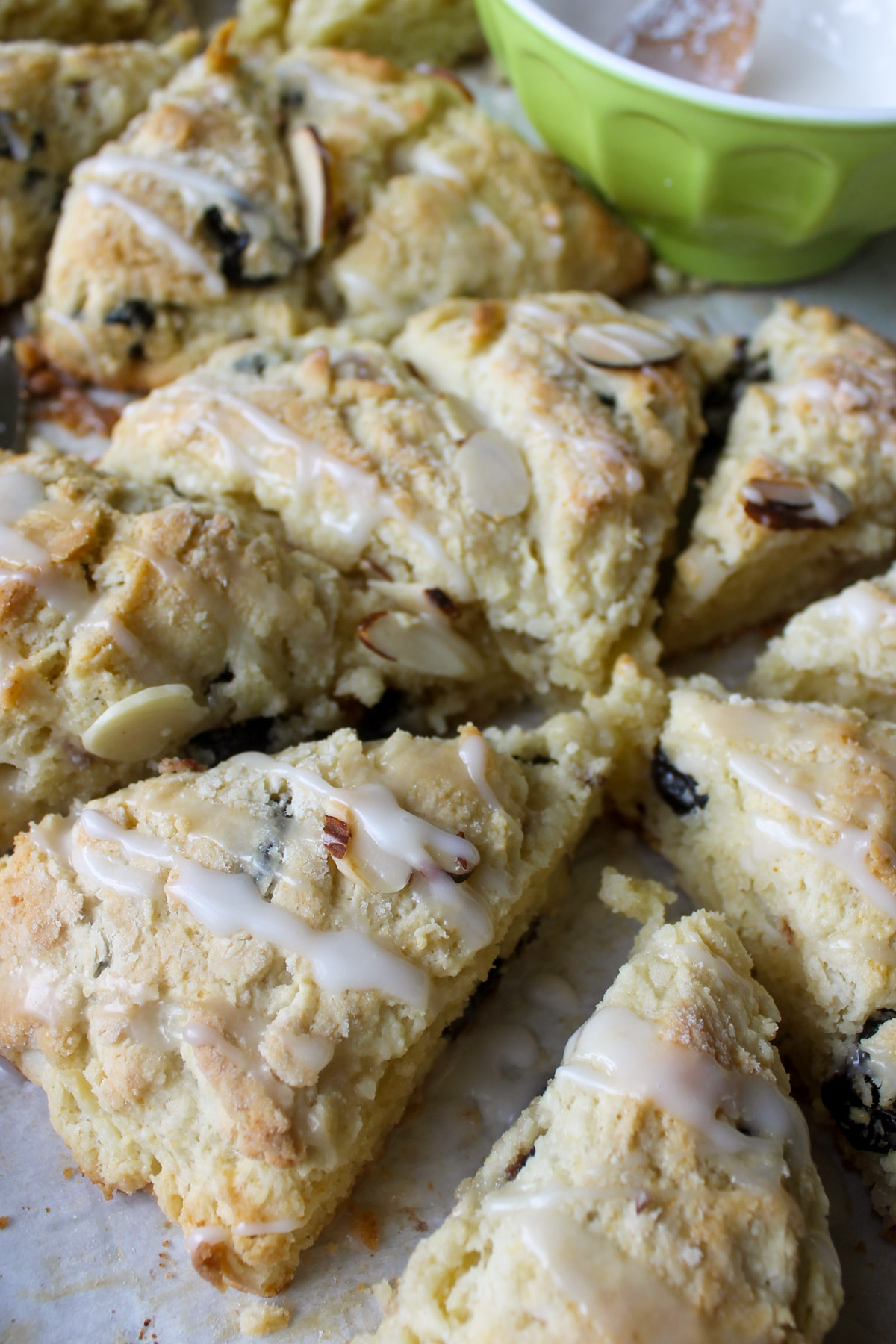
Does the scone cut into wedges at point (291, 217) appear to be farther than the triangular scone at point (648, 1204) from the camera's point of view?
Yes

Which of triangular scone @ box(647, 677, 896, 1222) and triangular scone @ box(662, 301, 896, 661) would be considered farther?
triangular scone @ box(662, 301, 896, 661)

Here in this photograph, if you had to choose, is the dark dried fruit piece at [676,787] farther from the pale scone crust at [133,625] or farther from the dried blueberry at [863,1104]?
the pale scone crust at [133,625]

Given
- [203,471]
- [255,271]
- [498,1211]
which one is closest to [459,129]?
[255,271]

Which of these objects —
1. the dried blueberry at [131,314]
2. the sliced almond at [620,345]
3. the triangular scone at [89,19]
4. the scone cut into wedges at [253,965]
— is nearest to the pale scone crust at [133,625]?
the scone cut into wedges at [253,965]

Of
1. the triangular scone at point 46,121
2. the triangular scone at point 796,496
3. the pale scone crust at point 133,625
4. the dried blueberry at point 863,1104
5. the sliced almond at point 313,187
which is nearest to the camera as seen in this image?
the dried blueberry at point 863,1104

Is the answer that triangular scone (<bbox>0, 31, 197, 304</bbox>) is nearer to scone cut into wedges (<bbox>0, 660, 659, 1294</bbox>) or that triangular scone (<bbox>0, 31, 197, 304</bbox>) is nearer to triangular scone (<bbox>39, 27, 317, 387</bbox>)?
triangular scone (<bbox>39, 27, 317, 387</bbox>)

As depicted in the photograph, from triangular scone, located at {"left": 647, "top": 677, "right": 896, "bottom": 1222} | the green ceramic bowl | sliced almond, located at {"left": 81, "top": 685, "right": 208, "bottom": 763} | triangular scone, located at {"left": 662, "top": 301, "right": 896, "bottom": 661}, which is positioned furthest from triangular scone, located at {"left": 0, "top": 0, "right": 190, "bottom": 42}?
triangular scone, located at {"left": 647, "top": 677, "right": 896, "bottom": 1222}

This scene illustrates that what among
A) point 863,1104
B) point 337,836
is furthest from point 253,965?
point 863,1104

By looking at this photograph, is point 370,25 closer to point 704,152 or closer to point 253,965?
point 704,152
